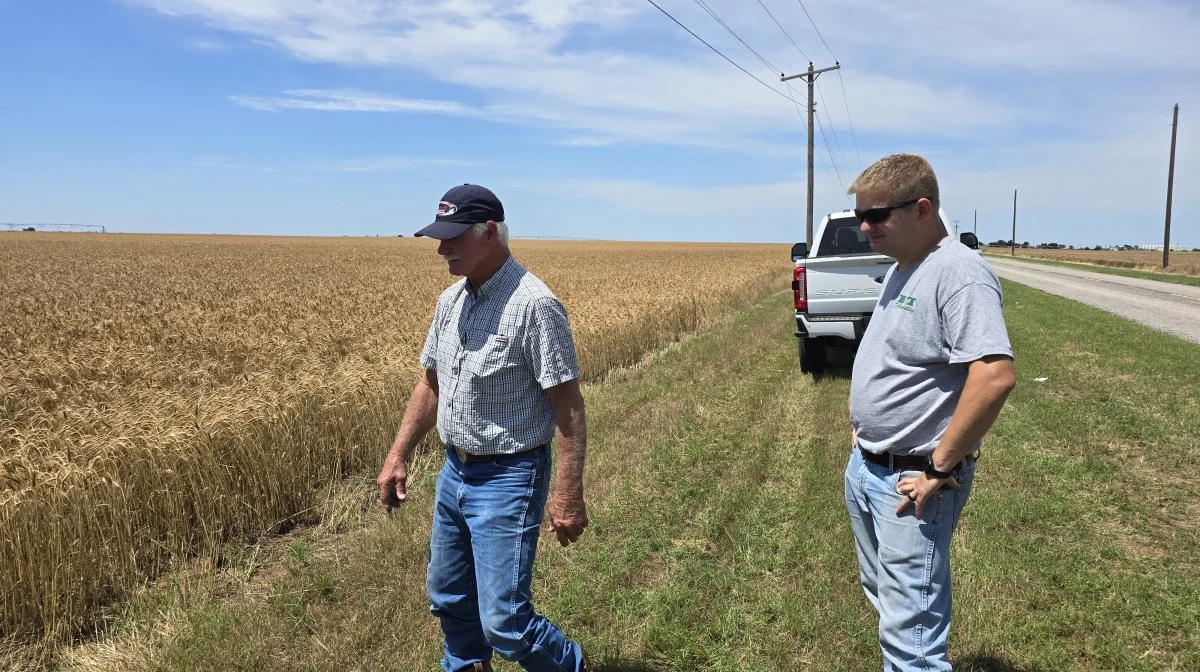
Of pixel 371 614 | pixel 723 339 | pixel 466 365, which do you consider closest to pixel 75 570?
pixel 371 614

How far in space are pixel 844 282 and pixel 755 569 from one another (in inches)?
209

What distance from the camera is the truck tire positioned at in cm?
903

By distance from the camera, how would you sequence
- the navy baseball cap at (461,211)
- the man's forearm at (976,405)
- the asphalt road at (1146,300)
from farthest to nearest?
the asphalt road at (1146,300)
the navy baseball cap at (461,211)
the man's forearm at (976,405)

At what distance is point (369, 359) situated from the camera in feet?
26.0

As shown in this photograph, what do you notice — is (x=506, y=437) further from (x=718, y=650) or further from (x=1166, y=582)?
(x=1166, y=582)

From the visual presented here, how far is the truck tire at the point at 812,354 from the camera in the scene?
9.03 metres

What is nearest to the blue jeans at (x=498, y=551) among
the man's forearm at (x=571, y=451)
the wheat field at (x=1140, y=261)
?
the man's forearm at (x=571, y=451)

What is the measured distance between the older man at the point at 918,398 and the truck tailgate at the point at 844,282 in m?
6.30

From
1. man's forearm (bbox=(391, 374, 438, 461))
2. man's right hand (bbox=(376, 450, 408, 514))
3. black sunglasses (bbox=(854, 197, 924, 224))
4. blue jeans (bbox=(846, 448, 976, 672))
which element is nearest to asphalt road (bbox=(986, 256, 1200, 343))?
blue jeans (bbox=(846, 448, 976, 672))

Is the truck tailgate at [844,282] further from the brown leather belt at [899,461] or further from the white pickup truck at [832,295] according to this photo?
the brown leather belt at [899,461]

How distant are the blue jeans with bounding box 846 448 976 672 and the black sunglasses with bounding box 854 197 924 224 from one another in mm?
763

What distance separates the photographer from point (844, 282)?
8.41m

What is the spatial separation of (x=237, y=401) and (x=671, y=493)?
320 centimetres

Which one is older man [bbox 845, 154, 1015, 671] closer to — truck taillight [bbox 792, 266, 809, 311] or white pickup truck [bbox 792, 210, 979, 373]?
white pickup truck [bbox 792, 210, 979, 373]
